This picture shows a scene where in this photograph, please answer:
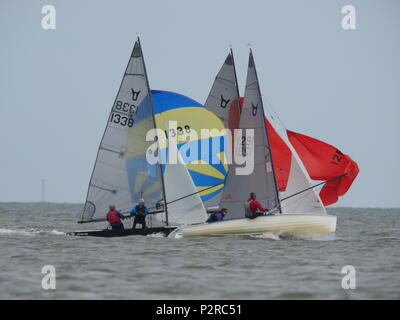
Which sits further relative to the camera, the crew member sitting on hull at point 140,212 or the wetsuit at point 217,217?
the wetsuit at point 217,217

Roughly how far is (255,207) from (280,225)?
100 cm

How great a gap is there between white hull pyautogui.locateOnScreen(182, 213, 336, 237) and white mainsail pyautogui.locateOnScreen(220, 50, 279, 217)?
1.15 metres

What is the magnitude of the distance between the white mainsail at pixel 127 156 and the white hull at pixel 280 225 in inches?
112

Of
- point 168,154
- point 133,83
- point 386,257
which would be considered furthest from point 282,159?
point 386,257

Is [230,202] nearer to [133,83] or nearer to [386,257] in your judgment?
[133,83]

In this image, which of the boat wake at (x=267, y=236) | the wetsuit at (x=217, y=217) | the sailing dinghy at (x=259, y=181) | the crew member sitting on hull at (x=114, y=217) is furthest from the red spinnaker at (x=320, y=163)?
the crew member sitting on hull at (x=114, y=217)

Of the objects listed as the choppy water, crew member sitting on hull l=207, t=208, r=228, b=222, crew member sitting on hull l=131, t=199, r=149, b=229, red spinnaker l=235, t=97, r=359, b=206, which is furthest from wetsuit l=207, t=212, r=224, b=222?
red spinnaker l=235, t=97, r=359, b=206

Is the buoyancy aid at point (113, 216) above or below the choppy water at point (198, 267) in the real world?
above

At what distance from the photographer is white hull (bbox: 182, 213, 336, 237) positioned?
26.7 meters

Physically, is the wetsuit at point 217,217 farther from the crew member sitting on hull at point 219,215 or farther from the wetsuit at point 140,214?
the wetsuit at point 140,214

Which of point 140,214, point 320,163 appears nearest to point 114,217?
point 140,214

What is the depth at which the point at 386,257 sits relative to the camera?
22484 millimetres

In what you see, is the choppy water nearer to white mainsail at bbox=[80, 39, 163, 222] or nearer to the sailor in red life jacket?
the sailor in red life jacket

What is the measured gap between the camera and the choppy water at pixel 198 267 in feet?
52.9
